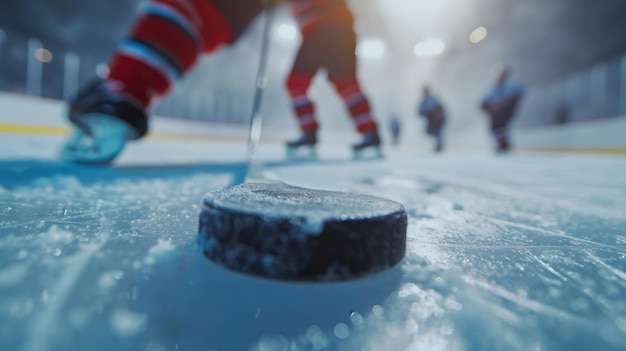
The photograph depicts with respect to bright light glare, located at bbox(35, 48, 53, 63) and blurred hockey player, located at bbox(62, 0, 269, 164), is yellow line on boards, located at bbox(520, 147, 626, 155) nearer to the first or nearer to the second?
blurred hockey player, located at bbox(62, 0, 269, 164)

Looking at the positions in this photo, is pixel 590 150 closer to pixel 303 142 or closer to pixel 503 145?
pixel 503 145

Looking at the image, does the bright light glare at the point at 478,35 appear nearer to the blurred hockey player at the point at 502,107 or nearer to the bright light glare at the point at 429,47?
the bright light glare at the point at 429,47


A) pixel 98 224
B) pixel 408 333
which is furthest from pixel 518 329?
pixel 98 224

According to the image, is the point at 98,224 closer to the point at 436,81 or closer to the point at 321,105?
the point at 321,105

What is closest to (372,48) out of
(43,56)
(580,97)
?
(580,97)

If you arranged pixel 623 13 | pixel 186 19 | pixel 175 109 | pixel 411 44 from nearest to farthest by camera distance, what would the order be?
1. pixel 186 19
2. pixel 623 13
3. pixel 175 109
4. pixel 411 44

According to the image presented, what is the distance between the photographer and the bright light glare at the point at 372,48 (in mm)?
11359

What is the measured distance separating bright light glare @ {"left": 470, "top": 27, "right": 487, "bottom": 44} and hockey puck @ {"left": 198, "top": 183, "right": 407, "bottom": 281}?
388 inches

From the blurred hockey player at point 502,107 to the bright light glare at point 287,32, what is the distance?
740 centimetres

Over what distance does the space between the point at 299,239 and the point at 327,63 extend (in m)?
2.02

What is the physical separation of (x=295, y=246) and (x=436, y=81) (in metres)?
11.5

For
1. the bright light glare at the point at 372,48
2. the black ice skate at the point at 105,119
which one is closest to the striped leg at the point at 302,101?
the black ice skate at the point at 105,119

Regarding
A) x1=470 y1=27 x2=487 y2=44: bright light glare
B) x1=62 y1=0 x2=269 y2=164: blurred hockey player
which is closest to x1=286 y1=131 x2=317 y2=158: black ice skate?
x1=62 y1=0 x2=269 y2=164: blurred hockey player

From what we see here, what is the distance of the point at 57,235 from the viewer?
0.37 metres
